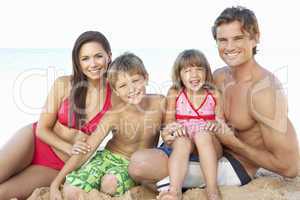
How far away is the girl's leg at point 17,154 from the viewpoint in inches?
125

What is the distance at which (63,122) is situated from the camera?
3.32 m

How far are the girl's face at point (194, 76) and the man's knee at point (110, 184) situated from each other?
32.5 inches

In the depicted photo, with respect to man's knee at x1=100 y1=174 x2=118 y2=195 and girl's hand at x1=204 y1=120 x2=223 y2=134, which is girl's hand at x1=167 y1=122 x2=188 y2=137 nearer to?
girl's hand at x1=204 y1=120 x2=223 y2=134

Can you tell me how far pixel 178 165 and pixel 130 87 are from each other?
0.64m

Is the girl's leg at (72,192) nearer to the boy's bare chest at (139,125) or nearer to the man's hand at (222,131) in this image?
the boy's bare chest at (139,125)

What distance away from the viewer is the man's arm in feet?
9.78

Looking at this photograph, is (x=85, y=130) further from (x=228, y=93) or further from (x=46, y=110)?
(x=228, y=93)

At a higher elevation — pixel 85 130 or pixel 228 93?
pixel 228 93

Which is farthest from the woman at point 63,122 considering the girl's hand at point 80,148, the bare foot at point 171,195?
the bare foot at point 171,195

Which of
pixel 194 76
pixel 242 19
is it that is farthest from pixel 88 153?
pixel 242 19

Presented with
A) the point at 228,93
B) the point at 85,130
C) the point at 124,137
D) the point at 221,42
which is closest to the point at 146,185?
the point at 124,137

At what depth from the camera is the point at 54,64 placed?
12.0 metres

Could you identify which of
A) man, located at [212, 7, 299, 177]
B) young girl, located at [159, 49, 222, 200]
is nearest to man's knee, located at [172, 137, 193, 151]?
young girl, located at [159, 49, 222, 200]

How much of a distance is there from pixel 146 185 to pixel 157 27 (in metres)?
13.6
